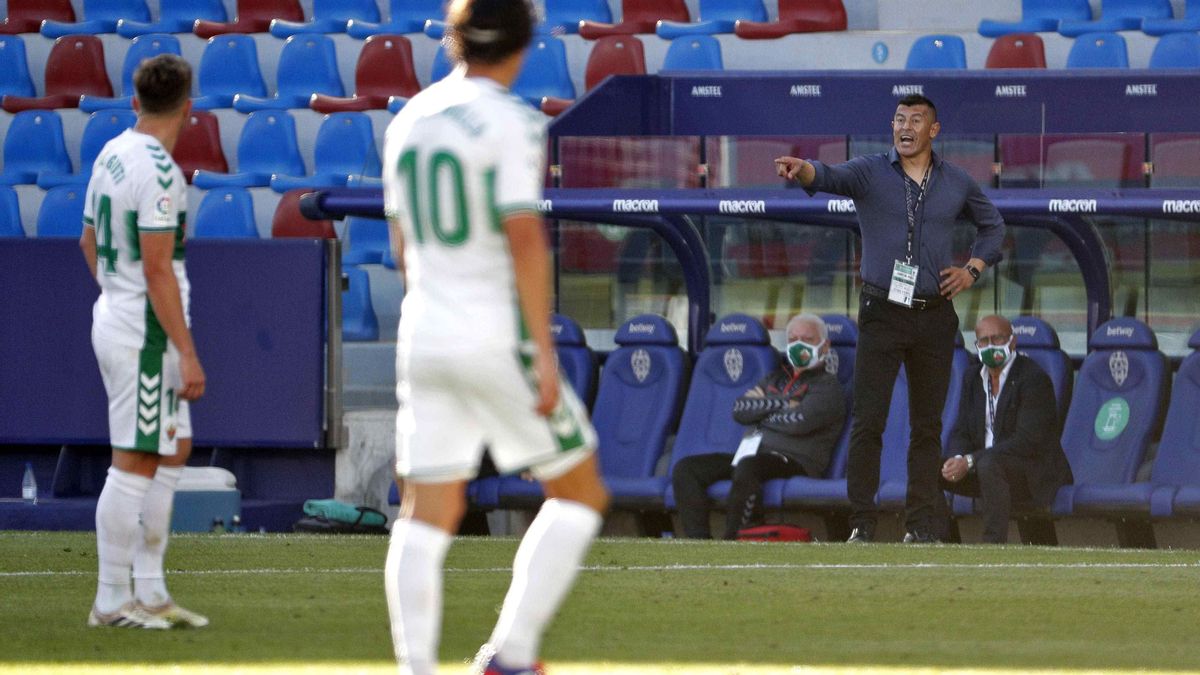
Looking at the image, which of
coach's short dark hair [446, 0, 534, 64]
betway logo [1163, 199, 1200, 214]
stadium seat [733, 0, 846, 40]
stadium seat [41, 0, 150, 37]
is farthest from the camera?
stadium seat [41, 0, 150, 37]

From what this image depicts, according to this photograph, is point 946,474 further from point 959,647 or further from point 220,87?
point 220,87

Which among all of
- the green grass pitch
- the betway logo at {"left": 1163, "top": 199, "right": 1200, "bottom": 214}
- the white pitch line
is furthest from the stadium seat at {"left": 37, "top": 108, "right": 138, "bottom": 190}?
the white pitch line

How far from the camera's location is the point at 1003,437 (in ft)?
37.2

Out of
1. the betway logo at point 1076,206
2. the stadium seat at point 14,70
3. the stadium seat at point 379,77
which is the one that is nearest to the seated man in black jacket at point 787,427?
the betway logo at point 1076,206

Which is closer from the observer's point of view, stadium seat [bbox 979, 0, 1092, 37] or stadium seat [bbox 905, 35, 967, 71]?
stadium seat [bbox 905, 35, 967, 71]

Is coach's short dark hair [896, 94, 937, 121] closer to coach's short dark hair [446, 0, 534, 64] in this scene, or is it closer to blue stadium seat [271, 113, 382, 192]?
coach's short dark hair [446, 0, 534, 64]

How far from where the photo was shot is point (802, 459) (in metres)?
11.8

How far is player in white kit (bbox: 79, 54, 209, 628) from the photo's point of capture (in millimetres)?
6203

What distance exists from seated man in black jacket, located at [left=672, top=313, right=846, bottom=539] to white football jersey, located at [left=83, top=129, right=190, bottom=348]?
5.80 meters

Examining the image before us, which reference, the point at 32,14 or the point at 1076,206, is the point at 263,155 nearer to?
the point at 32,14

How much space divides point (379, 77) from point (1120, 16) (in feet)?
19.9

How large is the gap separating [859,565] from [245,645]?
124 inches

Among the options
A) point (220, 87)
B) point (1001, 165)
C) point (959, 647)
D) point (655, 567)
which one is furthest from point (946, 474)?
point (220, 87)

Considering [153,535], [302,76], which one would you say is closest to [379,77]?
[302,76]
